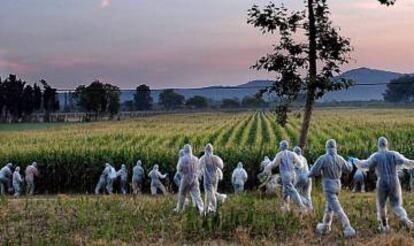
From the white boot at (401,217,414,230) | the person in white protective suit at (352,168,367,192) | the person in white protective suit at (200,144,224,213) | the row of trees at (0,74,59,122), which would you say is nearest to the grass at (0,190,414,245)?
the white boot at (401,217,414,230)

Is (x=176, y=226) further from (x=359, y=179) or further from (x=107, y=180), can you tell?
(x=107, y=180)

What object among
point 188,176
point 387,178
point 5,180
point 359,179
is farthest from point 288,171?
point 5,180

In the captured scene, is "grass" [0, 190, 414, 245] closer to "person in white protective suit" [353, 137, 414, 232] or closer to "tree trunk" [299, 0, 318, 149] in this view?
"person in white protective suit" [353, 137, 414, 232]

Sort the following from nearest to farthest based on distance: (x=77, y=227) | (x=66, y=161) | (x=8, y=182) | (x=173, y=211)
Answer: (x=77, y=227)
(x=173, y=211)
(x=8, y=182)
(x=66, y=161)

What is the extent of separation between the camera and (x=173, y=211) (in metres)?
20.1

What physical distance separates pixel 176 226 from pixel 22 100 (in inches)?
5434

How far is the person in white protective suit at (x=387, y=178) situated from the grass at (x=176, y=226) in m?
0.38

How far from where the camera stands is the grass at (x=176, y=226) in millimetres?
16109

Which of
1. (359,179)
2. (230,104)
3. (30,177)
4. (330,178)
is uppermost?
(230,104)

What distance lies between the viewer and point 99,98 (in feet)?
479

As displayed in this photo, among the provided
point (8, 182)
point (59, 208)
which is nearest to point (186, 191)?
point (59, 208)

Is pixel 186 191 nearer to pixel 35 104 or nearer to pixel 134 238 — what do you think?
pixel 134 238

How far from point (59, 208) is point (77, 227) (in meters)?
3.31

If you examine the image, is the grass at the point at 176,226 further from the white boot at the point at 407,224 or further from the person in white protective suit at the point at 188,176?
the person in white protective suit at the point at 188,176
